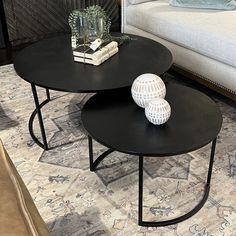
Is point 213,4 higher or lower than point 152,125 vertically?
higher

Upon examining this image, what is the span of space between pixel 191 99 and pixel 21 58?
908mm

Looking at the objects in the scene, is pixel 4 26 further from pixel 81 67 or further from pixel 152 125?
pixel 152 125

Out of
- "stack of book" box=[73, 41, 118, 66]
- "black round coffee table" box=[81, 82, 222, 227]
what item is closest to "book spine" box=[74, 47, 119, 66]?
"stack of book" box=[73, 41, 118, 66]

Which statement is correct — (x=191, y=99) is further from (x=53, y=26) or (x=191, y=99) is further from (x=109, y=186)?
(x=53, y=26)

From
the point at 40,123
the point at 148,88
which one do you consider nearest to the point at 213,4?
the point at 148,88

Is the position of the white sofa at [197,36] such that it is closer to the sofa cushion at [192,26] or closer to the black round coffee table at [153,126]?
the sofa cushion at [192,26]

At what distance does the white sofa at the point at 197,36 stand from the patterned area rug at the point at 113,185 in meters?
0.26

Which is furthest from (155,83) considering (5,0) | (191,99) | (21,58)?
(5,0)

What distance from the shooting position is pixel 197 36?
7.00 feet

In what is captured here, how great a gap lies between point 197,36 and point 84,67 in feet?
2.54

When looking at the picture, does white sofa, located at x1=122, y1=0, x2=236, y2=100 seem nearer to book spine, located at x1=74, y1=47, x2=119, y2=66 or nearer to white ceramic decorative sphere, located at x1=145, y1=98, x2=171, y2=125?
book spine, located at x1=74, y1=47, x2=119, y2=66

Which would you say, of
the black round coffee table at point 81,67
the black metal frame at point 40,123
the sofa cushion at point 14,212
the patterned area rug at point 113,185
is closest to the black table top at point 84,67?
the black round coffee table at point 81,67

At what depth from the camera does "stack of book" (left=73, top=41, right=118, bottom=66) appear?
5.79 ft

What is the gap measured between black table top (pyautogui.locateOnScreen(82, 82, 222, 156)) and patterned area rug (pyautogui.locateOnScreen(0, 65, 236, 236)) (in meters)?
0.37
